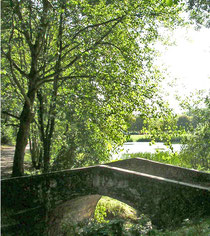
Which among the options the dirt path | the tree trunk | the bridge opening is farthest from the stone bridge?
the dirt path

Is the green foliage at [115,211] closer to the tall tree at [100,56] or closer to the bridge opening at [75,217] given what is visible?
the bridge opening at [75,217]

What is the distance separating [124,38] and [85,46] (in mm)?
1629

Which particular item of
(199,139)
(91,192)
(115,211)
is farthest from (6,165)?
(199,139)

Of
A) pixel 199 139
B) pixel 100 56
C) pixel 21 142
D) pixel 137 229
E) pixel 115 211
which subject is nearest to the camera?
pixel 137 229

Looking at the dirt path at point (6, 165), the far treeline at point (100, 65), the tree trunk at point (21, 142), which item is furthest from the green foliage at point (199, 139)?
the dirt path at point (6, 165)

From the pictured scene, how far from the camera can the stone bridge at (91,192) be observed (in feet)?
20.8

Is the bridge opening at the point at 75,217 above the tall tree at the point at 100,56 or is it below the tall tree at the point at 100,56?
below

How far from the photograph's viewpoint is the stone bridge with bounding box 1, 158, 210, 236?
6332mm

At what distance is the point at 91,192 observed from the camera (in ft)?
26.2

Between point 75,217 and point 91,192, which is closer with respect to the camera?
point 91,192

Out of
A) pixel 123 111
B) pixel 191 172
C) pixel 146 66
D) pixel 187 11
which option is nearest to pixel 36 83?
pixel 123 111

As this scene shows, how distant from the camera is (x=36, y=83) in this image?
9.23 meters

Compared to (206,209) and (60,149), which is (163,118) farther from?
(60,149)

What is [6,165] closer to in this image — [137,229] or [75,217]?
[75,217]
